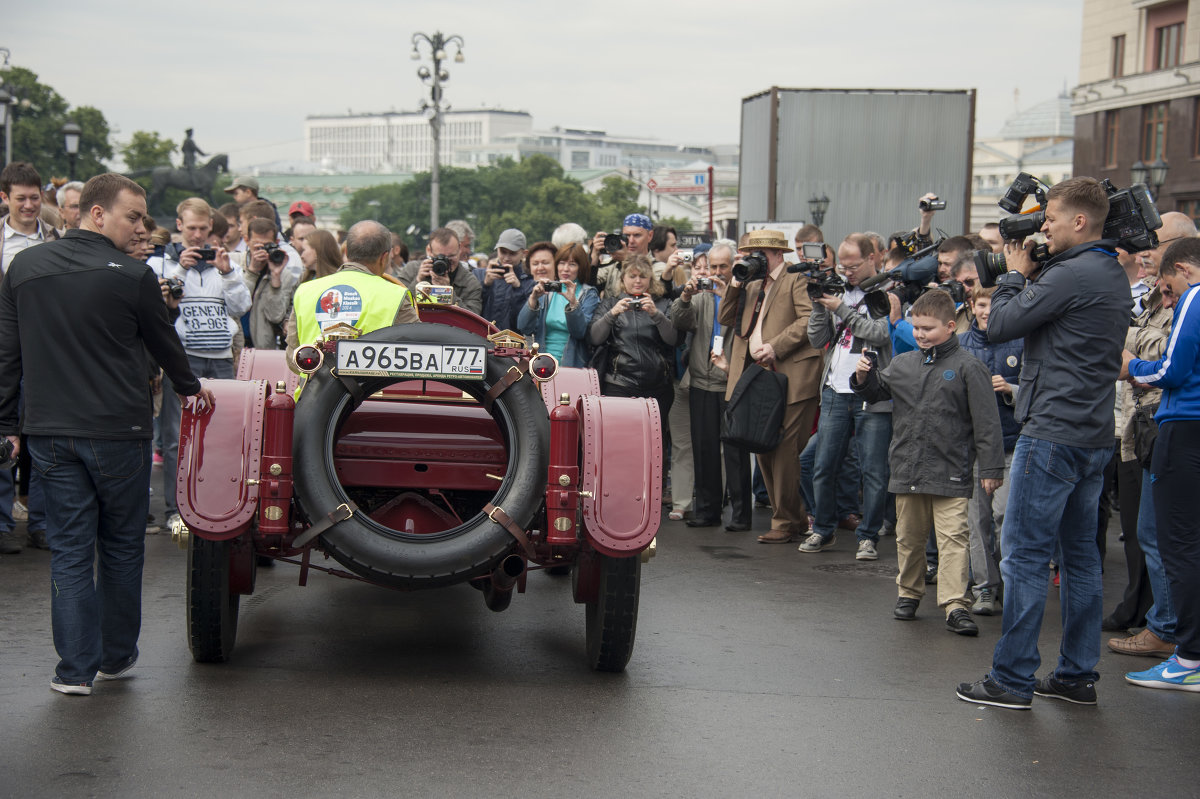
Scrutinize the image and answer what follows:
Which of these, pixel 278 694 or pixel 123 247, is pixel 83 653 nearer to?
pixel 278 694

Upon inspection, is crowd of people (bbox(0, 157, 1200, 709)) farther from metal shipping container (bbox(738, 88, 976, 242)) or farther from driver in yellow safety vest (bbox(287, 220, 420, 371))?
metal shipping container (bbox(738, 88, 976, 242))

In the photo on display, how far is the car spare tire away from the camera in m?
4.94

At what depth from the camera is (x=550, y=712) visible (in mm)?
4898

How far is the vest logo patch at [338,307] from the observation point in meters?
5.92

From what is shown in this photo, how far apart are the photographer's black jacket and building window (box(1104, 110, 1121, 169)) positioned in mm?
47864

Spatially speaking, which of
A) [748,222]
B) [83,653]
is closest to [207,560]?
[83,653]

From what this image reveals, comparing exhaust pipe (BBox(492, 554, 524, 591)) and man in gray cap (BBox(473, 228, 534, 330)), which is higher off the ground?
man in gray cap (BBox(473, 228, 534, 330))

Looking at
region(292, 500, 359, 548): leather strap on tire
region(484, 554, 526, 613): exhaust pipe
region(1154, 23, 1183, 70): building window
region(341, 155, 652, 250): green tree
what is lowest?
region(484, 554, 526, 613): exhaust pipe

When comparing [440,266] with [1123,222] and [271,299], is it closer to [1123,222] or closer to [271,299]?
[271,299]

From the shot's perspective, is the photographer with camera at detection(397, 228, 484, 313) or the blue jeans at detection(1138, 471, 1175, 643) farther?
the photographer with camera at detection(397, 228, 484, 313)

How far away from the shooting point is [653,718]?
4879mm

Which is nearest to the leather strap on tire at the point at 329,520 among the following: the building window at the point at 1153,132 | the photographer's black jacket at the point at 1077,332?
the photographer's black jacket at the point at 1077,332

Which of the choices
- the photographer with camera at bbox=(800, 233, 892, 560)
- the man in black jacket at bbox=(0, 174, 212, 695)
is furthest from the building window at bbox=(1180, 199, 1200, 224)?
the man in black jacket at bbox=(0, 174, 212, 695)

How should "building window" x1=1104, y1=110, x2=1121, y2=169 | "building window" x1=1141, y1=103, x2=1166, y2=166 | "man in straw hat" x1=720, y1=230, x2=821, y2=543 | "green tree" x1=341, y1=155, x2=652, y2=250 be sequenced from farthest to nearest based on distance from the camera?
1. "green tree" x1=341, y1=155, x2=652, y2=250
2. "building window" x1=1104, y1=110, x2=1121, y2=169
3. "building window" x1=1141, y1=103, x2=1166, y2=166
4. "man in straw hat" x1=720, y1=230, x2=821, y2=543
